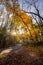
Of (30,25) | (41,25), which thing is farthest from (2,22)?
(41,25)

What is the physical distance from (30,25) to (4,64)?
15.2 meters

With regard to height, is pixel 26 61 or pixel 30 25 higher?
pixel 30 25

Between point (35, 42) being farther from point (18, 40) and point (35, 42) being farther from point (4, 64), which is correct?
point (18, 40)

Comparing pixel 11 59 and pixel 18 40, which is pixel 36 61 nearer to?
pixel 11 59

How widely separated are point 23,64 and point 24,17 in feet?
46.3

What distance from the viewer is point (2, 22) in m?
36.1

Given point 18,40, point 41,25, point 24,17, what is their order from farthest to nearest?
point 18,40 < point 24,17 < point 41,25

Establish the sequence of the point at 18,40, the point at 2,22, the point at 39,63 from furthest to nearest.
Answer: the point at 18,40
the point at 2,22
the point at 39,63

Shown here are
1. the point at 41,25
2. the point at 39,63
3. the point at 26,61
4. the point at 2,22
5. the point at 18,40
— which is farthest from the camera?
the point at 18,40

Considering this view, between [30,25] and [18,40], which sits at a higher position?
[30,25]

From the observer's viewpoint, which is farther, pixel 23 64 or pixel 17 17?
pixel 17 17

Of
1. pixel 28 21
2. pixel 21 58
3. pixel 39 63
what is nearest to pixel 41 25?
pixel 28 21

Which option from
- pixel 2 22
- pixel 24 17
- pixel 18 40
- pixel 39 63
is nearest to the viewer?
pixel 39 63

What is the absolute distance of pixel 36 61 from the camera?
16.4 m
